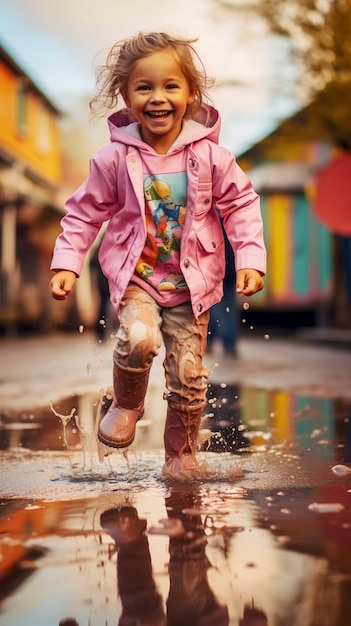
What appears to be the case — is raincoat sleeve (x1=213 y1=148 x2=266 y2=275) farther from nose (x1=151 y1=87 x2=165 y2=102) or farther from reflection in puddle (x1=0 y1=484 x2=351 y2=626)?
reflection in puddle (x1=0 y1=484 x2=351 y2=626)

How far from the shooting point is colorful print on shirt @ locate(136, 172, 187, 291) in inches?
159

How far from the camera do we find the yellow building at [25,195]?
23.2m

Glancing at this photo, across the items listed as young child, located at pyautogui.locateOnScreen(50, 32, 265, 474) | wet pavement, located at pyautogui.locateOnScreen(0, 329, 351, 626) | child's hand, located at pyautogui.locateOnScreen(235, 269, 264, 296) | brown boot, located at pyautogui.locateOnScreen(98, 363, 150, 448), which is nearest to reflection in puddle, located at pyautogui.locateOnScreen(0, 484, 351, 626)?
wet pavement, located at pyautogui.locateOnScreen(0, 329, 351, 626)

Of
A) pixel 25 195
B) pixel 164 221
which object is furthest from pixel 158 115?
pixel 25 195

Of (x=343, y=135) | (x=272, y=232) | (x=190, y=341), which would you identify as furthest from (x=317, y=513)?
(x=272, y=232)

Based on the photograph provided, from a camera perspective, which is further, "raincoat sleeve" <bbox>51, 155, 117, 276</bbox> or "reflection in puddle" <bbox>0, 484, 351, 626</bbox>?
"raincoat sleeve" <bbox>51, 155, 117, 276</bbox>

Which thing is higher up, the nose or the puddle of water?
the nose

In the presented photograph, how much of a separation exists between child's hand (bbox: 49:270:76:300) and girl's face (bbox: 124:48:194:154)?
0.65 metres

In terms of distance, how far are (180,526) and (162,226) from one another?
52.5 inches

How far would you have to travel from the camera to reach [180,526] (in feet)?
10.4

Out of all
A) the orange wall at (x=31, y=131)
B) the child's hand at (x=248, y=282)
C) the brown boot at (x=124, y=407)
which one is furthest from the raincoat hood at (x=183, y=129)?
the orange wall at (x=31, y=131)

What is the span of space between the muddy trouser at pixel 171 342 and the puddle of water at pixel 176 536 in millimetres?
356

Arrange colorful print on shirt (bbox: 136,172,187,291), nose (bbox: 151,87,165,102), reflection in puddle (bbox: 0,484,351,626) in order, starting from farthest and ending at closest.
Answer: colorful print on shirt (bbox: 136,172,187,291) → nose (bbox: 151,87,165,102) → reflection in puddle (bbox: 0,484,351,626)

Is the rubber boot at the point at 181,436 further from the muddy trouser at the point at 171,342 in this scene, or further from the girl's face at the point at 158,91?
the girl's face at the point at 158,91
